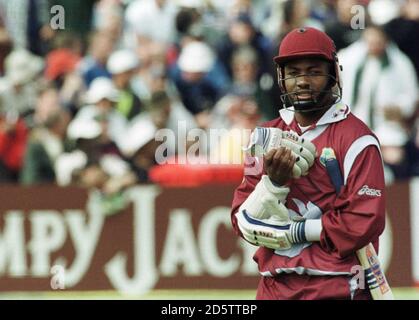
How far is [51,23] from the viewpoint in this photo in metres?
13.7

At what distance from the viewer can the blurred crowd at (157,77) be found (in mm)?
12539

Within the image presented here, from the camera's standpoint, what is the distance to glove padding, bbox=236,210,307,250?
20.9 ft

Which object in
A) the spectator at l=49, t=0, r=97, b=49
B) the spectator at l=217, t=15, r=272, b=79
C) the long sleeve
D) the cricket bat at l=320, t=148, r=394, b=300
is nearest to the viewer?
the long sleeve

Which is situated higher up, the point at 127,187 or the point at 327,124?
the point at 327,124

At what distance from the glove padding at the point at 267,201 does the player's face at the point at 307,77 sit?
47 centimetres

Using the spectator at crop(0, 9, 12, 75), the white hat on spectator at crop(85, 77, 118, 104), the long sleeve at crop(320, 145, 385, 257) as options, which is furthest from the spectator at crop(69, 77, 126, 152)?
the long sleeve at crop(320, 145, 385, 257)

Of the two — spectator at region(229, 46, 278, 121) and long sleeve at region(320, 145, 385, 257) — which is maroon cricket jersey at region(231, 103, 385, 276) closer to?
long sleeve at region(320, 145, 385, 257)

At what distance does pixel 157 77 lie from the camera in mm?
13273

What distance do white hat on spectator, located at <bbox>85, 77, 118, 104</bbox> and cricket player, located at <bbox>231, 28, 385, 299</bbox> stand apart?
686 cm

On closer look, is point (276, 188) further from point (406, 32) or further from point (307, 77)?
point (406, 32)

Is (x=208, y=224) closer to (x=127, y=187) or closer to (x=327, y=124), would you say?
(x=127, y=187)

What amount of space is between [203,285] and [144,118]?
1.83 m
